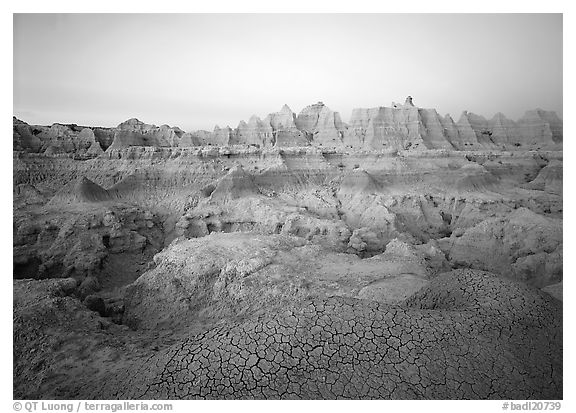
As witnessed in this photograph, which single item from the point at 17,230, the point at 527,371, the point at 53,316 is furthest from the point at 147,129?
the point at 527,371

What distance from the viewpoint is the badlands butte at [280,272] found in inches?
106

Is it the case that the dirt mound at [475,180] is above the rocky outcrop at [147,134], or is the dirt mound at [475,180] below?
below

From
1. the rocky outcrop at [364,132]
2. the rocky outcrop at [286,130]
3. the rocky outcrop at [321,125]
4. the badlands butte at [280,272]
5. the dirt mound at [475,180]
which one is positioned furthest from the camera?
the rocky outcrop at [321,125]

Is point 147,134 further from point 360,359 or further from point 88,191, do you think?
point 360,359

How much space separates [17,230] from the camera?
24.8 ft

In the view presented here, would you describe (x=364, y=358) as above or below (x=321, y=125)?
below

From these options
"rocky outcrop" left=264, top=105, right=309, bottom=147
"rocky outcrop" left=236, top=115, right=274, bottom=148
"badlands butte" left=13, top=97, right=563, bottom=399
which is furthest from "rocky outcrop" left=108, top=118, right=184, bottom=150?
"rocky outcrop" left=264, top=105, right=309, bottom=147

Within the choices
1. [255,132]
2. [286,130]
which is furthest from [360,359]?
[255,132]

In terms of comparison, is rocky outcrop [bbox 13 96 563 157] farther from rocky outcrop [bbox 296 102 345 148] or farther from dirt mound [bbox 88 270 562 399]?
dirt mound [bbox 88 270 562 399]

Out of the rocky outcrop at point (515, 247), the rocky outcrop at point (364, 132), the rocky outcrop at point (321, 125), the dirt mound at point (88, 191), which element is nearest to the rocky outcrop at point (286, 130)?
the rocky outcrop at point (364, 132)

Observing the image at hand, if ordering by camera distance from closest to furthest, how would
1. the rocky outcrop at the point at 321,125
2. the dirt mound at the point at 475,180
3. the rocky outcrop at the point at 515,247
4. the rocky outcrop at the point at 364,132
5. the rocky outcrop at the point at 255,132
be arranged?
the rocky outcrop at the point at 515,247 → the dirt mound at the point at 475,180 → the rocky outcrop at the point at 364,132 → the rocky outcrop at the point at 255,132 → the rocky outcrop at the point at 321,125

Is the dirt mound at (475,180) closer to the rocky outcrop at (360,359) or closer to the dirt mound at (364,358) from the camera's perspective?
the rocky outcrop at (360,359)

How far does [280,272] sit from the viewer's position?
570 cm

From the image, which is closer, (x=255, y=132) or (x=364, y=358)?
(x=364, y=358)
